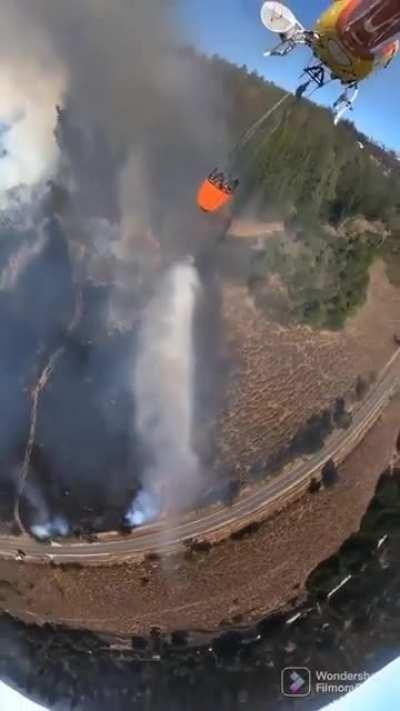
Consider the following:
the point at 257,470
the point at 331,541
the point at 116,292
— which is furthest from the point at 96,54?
the point at 331,541

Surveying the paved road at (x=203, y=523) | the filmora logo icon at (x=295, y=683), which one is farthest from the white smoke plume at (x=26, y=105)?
the filmora logo icon at (x=295, y=683)

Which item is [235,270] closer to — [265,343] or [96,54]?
[265,343]

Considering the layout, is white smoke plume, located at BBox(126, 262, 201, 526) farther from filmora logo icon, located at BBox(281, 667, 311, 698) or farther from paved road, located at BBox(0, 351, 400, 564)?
filmora logo icon, located at BBox(281, 667, 311, 698)

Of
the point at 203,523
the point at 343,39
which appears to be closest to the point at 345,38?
the point at 343,39

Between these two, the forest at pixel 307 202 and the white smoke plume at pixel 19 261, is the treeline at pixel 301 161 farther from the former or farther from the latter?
the white smoke plume at pixel 19 261

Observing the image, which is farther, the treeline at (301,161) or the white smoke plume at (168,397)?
the treeline at (301,161)

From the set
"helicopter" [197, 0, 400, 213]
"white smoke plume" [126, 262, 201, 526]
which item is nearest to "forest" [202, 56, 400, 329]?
"helicopter" [197, 0, 400, 213]
